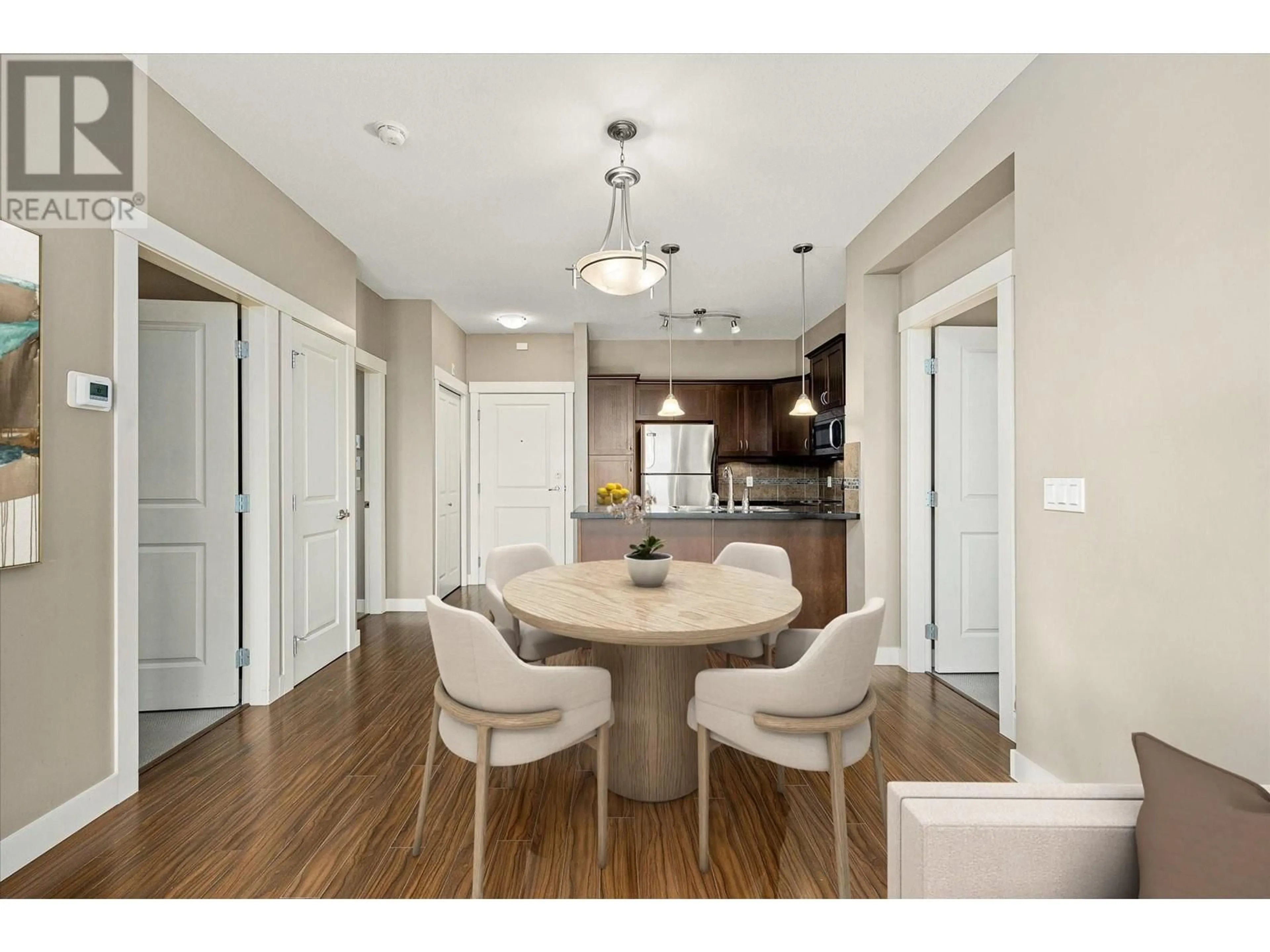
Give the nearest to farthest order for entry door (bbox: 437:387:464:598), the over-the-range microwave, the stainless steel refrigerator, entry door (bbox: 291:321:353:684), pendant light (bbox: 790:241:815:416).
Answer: entry door (bbox: 291:321:353:684), pendant light (bbox: 790:241:815:416), the over-the-range microwave, entry door (bbox: 437:387:464:598), the stainless steel refrigerator

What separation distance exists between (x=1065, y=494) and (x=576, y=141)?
2.33 m

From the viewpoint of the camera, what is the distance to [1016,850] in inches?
36.7

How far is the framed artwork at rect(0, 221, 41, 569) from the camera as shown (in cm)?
163

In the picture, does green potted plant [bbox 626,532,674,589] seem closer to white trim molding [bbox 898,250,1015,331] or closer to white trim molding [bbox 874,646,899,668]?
white trim molding [bbox 898,250,1015,331]

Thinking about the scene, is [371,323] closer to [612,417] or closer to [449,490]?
[449,490]

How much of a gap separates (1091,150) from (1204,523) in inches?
46.5

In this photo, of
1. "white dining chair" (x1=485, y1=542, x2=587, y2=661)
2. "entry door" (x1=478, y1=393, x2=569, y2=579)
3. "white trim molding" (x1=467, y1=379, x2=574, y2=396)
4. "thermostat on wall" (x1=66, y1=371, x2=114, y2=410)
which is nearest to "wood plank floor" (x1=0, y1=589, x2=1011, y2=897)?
"white dining chair" (x1=485, y1=542, x2=587, y2=661)

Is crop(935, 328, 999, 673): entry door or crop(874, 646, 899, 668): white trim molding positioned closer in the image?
crop(935, 328, 999, 673): entry door

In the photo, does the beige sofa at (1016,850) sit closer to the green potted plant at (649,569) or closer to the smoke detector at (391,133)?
the green potted plant at (649,569)

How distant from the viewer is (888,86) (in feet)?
7.13

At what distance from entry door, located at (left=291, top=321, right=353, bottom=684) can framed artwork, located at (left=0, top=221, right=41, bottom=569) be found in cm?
140

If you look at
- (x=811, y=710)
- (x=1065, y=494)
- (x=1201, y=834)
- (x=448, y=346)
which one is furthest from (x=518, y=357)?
(x=1201, y=834)

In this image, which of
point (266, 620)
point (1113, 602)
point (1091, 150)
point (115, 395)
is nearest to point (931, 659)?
point (1113, 602)
